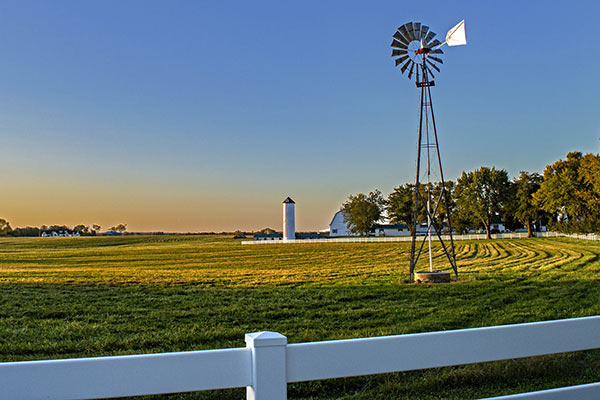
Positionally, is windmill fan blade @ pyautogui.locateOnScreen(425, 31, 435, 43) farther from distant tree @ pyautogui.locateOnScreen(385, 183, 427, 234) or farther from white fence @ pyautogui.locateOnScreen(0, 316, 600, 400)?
distant tree @ pyautogui.locateOnScreen(385, 183, 427, 234)

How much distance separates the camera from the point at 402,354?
2.72 m

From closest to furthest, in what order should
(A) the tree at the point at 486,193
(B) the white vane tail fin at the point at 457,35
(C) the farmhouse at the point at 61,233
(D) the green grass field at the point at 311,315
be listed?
(D) the green grass field at the point at 311,315
(B) the white vane tail fin at the point at 457,35
(A) the tree at the point at 486,193
(C) the farmhouse at the point at 61,233

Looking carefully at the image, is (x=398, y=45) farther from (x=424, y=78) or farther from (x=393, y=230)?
(x=393, y=230)

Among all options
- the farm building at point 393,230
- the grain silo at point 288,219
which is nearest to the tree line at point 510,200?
the farm building at point 393,230

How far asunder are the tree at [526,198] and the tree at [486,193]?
56.0 inches

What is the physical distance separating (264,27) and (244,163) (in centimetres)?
1845

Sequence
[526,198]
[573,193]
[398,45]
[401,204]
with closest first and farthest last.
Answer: [398,45] < [573,193] < [526,198] < [401,204]

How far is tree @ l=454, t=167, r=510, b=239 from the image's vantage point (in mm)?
61781

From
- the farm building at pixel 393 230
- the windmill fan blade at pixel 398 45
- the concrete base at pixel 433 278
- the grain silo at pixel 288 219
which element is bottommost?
the concrete base at pixel 433 278

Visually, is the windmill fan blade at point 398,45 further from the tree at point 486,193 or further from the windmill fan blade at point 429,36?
the tree at point 486,193

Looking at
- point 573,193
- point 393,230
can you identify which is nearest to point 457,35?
point 573,193

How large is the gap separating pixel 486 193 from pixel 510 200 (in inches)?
131

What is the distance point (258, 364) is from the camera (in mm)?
2432

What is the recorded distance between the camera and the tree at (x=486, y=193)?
61.8 meters
